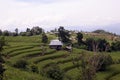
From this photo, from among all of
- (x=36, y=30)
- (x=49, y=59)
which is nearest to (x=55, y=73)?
(x=49, y=59)

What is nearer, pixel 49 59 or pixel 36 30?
pixel 49 59

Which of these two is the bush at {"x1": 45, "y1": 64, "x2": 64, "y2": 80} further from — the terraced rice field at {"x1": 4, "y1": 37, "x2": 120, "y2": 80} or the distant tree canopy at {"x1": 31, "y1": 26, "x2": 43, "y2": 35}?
the distant tree canopy at {"x1": 31, "y1": 26, "x2": 43, "y2": 35}

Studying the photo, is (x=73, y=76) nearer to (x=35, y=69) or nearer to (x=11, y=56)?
(x=35, y=69)

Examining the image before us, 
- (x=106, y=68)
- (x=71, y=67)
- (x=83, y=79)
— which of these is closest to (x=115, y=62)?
(x=106, y=68)

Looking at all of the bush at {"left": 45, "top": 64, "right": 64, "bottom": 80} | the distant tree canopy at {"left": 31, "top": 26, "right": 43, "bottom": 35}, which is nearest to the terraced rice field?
the bush at {"left": 45, "top": 64, "right": 64, "bottom": 80}

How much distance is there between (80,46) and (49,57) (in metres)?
37.8

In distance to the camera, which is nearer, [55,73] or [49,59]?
[55,73]

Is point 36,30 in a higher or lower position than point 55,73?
higher

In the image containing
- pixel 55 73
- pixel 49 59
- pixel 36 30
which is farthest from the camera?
pixel 36 30

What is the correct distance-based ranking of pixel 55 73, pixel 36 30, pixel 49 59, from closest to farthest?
pixel 55 73, pixel 49 59, pixel 36 30

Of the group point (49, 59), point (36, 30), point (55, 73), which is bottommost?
point (55, 73)

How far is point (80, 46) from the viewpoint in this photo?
5177 inches

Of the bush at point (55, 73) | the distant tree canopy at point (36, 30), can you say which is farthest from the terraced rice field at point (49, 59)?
the distant tree canopy at point (36, 30)

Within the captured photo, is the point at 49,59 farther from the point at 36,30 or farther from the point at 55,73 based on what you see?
the point at 36,30
